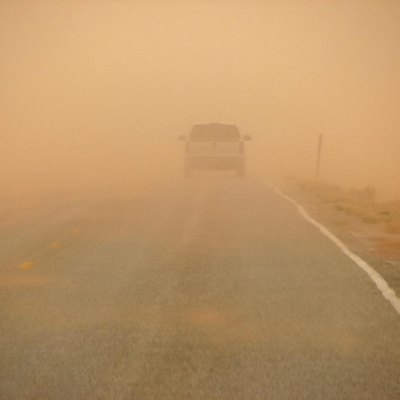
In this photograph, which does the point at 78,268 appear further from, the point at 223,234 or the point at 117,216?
the point at 117,216

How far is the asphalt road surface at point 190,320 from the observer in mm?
4957

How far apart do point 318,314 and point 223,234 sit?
5830mm

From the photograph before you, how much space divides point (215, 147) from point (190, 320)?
2427 cm

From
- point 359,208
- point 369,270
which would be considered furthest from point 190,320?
point 359,208

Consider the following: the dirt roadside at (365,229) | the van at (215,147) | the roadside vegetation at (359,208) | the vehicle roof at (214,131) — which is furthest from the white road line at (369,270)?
the vehicle roof at (214,131)

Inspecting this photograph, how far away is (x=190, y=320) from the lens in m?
6.52

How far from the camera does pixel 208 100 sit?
14675 centimetres

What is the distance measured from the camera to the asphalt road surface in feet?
16.3

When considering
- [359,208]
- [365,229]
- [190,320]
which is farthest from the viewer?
[359,208]

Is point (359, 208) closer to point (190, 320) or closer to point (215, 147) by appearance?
point (215, 147)

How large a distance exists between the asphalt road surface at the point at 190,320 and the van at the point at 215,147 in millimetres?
18382

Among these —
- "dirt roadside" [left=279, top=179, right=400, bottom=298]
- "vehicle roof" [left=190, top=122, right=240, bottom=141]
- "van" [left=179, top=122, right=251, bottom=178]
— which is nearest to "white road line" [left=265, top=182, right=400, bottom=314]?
"dirt roadside" [left=279, top=179, right=400, bottom=298]

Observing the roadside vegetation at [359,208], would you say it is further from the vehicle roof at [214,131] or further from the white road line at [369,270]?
the vehicle roof at [214,131]

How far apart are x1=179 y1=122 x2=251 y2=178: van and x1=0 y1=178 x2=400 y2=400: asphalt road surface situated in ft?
60.3
